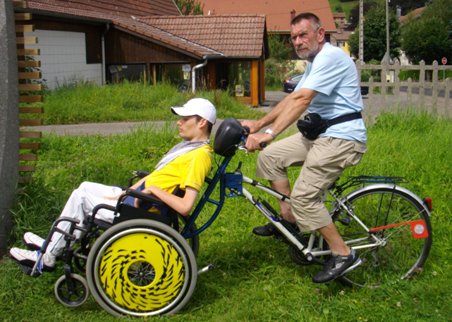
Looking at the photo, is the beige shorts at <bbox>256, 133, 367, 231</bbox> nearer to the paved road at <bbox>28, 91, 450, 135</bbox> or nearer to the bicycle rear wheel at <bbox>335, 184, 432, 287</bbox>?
the bicycle rear wheel at <bbox>335, 184, 432, 287</bbox>

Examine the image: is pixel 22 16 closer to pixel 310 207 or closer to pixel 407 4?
pixel 310 207

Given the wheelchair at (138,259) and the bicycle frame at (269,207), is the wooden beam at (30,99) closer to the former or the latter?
the wheelchair at (138,259)

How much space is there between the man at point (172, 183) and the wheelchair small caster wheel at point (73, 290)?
0.16 metres

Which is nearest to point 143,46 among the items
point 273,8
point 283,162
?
point 283,162

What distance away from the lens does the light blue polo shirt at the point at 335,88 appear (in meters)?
3.83

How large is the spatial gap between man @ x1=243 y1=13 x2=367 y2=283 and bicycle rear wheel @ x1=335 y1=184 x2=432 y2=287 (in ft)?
1.10

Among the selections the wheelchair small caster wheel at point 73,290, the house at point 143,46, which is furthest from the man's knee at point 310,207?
the house at point 143,46

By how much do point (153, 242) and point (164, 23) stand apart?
24647mm

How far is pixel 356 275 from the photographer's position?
14.8 feet

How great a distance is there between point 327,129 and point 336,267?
0.96 metres

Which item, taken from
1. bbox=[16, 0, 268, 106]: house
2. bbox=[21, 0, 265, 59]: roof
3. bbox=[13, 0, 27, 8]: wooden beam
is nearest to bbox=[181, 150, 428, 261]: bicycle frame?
bbox=[13, 0, 27, 8]: wooden beam

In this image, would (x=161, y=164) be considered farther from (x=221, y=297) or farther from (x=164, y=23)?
(x=164, y=23)

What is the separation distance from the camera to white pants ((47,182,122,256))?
12.8 feet

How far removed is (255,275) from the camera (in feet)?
15.4
